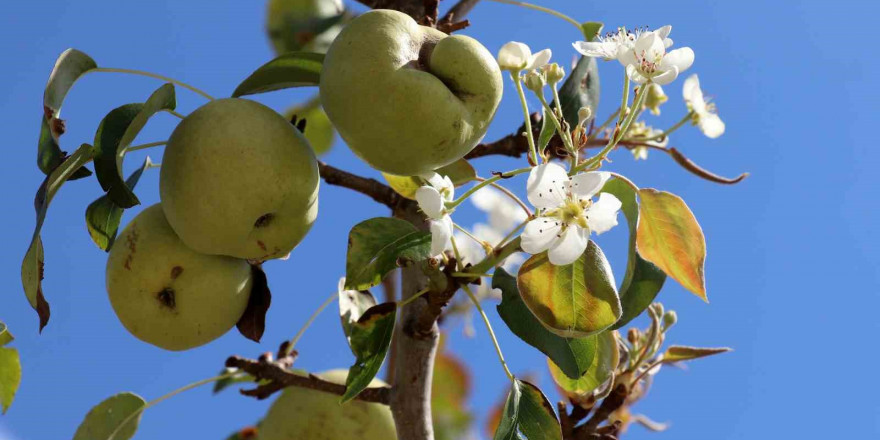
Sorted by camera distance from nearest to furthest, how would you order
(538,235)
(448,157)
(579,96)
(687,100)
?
(538,235) → (448,157) → (579,96) → (687,100)

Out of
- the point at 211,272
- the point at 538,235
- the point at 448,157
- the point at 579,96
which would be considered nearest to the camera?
the point at 538,235

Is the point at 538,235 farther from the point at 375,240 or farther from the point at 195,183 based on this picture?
the point at 195,183

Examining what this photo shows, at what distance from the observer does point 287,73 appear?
1.53 metres

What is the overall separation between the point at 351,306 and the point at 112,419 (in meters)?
0.58

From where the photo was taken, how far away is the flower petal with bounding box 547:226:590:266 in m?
1.17

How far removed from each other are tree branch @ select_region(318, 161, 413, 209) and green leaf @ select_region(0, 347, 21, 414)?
26.2 inches

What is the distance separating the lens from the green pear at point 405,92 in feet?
4.08

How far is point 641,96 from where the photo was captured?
1.26m

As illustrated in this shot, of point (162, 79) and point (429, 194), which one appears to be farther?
point (162, 79)

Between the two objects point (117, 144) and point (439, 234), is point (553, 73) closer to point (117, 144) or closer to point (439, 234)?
point (439, 234)

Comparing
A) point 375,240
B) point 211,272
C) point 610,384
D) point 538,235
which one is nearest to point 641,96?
point 538,235

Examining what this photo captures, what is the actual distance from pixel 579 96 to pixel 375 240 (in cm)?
56

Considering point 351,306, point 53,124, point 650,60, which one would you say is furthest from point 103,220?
point 650,60

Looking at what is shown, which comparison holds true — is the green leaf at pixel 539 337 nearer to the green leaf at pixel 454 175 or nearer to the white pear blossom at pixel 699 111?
the green leaf at pixel 454 175
